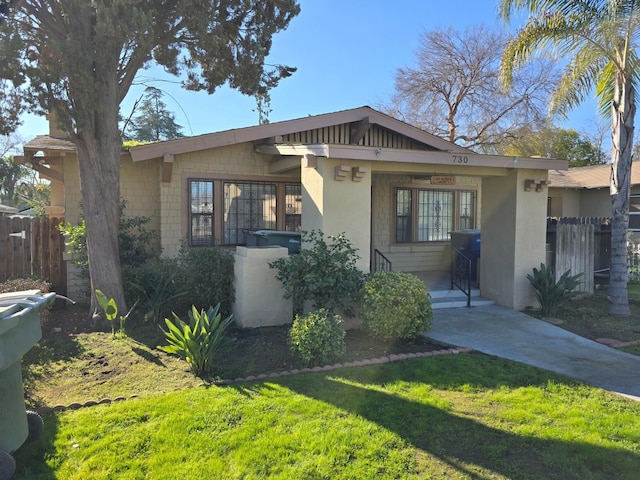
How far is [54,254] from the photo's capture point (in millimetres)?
9508

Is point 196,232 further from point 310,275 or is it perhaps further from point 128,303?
point 310,275

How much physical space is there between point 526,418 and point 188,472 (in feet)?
9.59

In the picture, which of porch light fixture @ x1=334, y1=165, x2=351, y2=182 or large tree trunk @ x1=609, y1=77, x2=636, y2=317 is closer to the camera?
porch light fixture @ x1=334, y1=165, x2=351, y2=182

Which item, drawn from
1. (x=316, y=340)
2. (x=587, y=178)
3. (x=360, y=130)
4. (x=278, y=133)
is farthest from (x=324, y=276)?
(x=587, y=178)

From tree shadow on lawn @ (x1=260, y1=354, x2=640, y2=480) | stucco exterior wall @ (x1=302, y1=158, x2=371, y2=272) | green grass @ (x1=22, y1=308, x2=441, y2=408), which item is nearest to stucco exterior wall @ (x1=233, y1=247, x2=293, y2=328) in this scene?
green grass @ (x1=22, y1=308, x2=441, y2=408)

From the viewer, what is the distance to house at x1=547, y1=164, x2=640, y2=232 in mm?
17828

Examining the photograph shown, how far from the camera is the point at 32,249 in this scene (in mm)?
9312

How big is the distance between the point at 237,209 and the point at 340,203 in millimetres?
3853

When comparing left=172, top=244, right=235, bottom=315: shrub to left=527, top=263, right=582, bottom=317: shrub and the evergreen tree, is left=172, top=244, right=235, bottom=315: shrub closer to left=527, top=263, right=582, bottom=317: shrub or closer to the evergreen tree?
left=527, top=263, right=582, bottom=317: shrub

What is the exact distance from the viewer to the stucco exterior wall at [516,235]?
28.2ft

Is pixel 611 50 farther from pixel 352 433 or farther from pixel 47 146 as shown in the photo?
pixel 47 146

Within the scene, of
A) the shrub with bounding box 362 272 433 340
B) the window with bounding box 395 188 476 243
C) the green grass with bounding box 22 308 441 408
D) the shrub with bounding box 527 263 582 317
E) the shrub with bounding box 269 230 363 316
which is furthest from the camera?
the window with bounding box 395 188 476 243

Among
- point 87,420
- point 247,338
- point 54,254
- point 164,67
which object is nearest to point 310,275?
point 247,338

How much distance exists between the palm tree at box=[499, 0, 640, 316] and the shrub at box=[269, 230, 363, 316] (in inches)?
208
